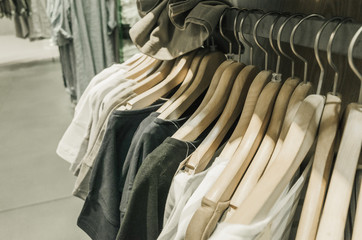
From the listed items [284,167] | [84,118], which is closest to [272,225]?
[284,167]

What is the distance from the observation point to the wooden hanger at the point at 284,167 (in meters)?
0.41

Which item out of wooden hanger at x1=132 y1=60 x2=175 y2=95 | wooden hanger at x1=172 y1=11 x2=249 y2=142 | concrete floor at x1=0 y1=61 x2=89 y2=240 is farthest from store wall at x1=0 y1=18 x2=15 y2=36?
wooden hanger at x1=172 y1=11 x2=249 y2=142

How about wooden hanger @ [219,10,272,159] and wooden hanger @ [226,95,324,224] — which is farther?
wooden hanger @ [219,10,272,159]

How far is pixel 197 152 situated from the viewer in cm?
57

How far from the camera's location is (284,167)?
429mm

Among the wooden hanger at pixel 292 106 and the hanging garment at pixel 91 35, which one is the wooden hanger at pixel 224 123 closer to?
the wooden hanger at pixel 292 106

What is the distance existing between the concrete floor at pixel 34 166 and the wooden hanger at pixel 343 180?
55.1 inches

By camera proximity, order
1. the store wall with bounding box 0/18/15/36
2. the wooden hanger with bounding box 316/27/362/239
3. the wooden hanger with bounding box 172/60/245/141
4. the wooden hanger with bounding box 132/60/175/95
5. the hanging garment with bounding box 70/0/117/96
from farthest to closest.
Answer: the store wall with bounding box 0/18/15/36, the hanging garment with bounding box 70/0/117/96, the wooden hanger with bounding box 132/60/175/95, the wooden hanger with bounding box 172/60/245/141, the wooden hanger with bounding box 316/27/362/239

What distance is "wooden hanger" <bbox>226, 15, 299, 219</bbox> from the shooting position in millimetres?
469

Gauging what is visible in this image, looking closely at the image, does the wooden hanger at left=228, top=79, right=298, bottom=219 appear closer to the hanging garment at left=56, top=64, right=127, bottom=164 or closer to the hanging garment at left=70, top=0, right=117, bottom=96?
the hanging garment at left=56, top=64, right=127, bottom=164

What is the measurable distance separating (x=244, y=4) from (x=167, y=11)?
291 millimetres

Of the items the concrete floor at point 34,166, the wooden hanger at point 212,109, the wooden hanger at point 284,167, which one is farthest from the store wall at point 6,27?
the wooden hanger at point 284,167

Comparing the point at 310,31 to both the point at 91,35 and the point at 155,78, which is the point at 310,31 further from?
the point at 91,35

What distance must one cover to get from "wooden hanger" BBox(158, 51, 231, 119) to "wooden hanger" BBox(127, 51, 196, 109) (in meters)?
0.06
